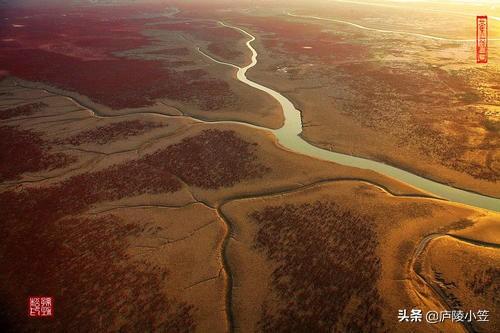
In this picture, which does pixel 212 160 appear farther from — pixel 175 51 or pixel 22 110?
pixel 175 51

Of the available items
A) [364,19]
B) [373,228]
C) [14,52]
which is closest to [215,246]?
[373,228]

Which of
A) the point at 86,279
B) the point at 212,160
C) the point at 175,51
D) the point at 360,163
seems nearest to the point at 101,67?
the point at 175,51

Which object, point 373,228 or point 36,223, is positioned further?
point 36,223

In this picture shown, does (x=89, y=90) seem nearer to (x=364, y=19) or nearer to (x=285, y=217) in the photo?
(x=285, y=217)

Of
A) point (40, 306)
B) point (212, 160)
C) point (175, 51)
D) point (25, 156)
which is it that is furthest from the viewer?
point (175, 51)

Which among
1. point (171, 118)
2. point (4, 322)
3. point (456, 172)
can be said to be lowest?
point (4, 322)

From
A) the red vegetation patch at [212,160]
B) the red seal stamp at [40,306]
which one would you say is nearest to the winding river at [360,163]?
the red vegetation patch at [212,160]
